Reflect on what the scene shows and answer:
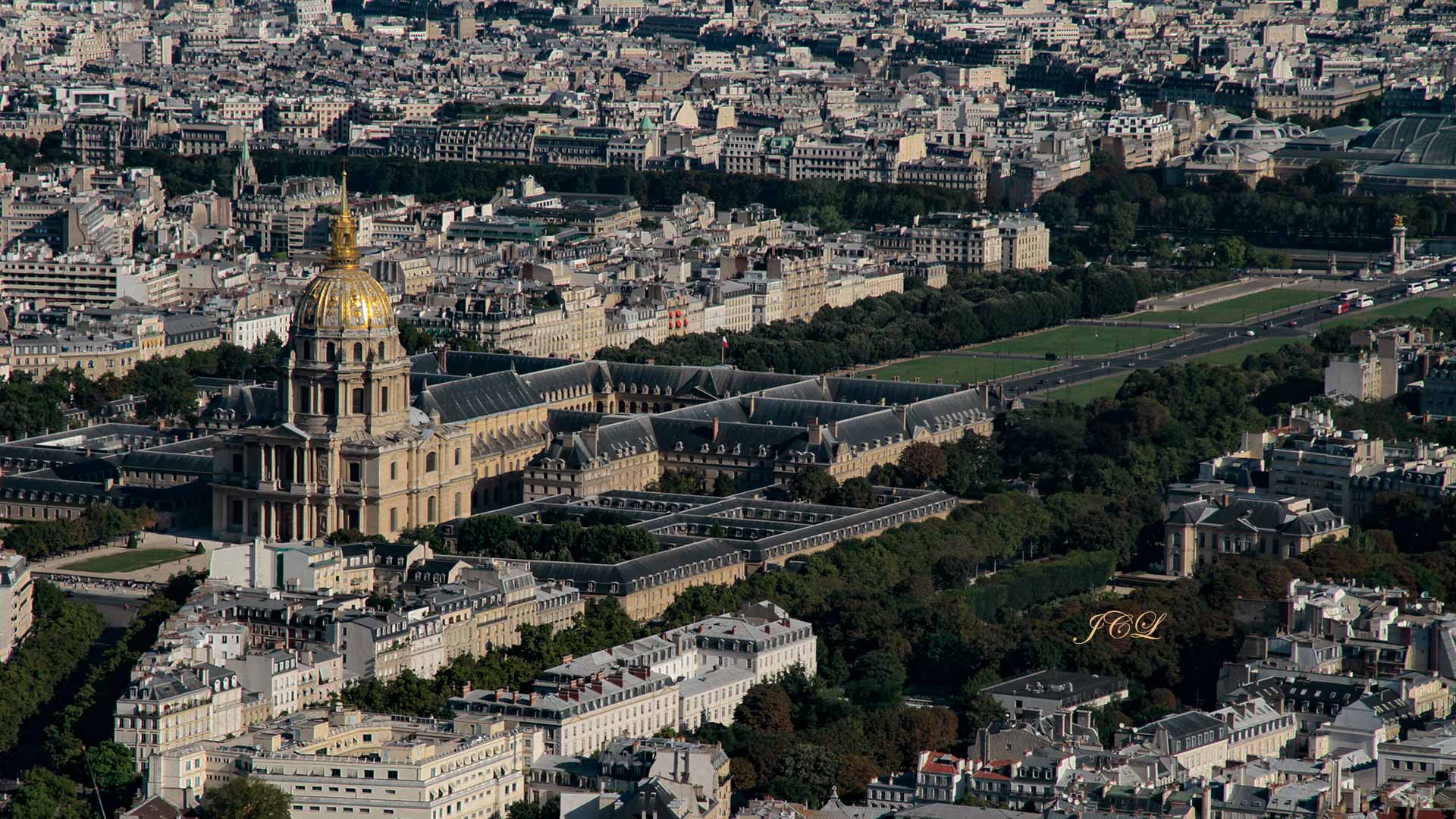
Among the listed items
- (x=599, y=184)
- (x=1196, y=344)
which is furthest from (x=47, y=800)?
(x=599, y=184)

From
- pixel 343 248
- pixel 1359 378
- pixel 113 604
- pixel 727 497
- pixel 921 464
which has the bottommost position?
pixel 113 604

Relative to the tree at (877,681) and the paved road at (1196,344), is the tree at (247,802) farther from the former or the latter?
the paved road at (1196,344)

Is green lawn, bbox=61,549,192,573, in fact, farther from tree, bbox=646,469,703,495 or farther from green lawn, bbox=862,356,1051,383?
green lawn, bbox=862,356,1051,383

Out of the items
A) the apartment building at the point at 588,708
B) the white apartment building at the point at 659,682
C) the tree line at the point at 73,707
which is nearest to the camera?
the tree line at the point at 73,707

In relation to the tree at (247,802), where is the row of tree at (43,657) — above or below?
below

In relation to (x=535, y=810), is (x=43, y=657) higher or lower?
higher

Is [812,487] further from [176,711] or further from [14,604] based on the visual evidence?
[176,711]

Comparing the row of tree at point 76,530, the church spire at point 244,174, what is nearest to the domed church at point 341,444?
the row of tree at point 76,530
